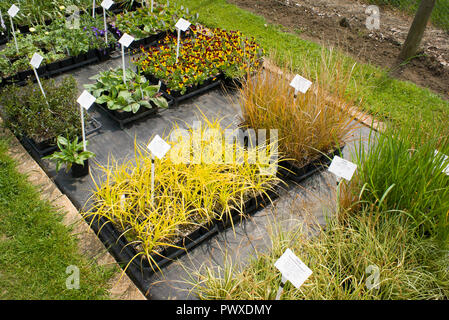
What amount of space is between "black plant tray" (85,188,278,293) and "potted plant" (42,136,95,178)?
0.49m

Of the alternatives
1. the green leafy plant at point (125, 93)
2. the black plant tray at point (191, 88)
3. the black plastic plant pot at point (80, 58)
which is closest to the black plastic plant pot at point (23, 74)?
the black plastic plant pot at point (80, 58)

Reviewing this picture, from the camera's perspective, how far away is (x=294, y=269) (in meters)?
1.95

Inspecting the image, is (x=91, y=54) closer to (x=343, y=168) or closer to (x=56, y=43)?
(x=56, y=43)

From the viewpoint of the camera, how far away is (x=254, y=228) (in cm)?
291

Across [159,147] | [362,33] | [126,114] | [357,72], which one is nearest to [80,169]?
[126,114]

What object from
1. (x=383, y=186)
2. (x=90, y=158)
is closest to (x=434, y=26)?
(x=383, y=186)

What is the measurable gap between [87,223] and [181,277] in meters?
0.89

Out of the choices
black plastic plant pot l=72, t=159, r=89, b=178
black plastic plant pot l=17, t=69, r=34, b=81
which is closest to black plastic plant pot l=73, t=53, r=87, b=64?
black plastic plant pot l=17, t=69, r=34, b=81

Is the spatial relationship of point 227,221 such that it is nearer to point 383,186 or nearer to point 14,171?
point 383,186

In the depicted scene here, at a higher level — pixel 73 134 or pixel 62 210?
pixel 73 134

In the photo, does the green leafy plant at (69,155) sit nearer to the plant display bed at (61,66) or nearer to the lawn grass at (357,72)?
the plant display bed at (61,66)

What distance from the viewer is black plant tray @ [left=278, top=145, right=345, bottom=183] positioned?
3.30 metres

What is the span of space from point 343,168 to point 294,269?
850mm
